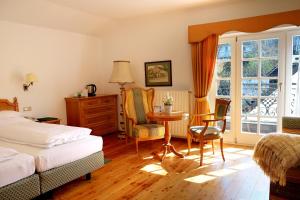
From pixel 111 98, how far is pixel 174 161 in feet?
7.52

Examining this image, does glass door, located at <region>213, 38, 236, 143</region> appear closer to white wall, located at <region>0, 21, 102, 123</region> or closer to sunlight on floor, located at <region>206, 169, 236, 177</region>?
sunlight on floor, located at <region>206, 169, 236, 177</region>

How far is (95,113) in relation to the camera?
4.70 m

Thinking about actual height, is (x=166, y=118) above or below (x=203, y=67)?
below

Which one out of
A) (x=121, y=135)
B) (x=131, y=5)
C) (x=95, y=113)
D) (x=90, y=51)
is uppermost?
(x=131, y=5)

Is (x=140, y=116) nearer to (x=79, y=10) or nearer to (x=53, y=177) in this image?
(x=53, y=177)

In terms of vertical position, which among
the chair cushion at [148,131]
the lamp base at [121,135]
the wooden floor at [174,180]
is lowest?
the wooden floor at [174,180]

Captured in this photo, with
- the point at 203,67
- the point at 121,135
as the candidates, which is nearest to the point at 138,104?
the point at 121,135

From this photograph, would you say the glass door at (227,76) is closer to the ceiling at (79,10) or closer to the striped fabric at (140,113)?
the ceiling at (79,10)

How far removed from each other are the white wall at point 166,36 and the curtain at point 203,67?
204 mm

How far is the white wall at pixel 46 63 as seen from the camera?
3.73 meters

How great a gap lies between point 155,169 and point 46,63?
2.82 m

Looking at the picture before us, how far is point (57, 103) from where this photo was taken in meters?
4.48

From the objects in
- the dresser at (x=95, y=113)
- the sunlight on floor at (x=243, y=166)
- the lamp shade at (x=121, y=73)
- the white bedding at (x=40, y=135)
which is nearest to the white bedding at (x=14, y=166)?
the white bedding at (x=40, y=135)

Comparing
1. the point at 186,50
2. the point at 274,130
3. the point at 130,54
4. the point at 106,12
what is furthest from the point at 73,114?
the point at 274,130
